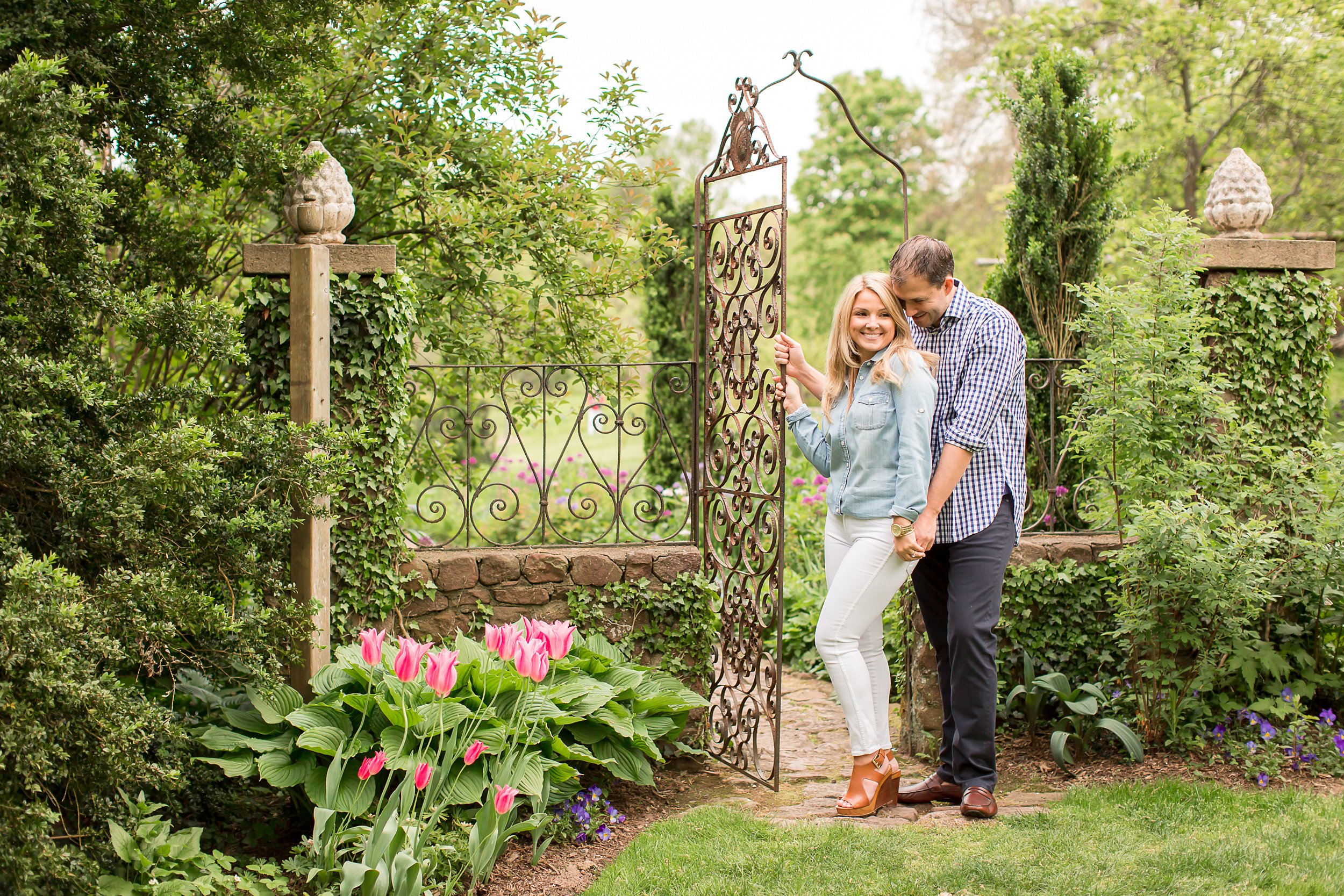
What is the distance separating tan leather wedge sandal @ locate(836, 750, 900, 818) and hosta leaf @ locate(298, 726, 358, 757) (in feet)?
5.44

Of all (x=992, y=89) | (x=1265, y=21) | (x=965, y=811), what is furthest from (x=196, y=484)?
(x=1265, y=21)

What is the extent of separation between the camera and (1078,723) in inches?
151

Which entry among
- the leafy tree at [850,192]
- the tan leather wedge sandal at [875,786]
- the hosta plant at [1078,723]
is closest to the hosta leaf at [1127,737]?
the hosta plant at [1078,723]

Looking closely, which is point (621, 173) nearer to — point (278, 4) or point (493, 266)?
point (493, 266)

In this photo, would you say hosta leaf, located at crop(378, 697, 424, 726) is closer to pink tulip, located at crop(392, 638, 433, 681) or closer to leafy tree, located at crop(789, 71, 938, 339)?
pink tulip, located at crop(392, 638, 433, 681)

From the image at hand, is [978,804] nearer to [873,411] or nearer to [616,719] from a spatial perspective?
[616,719]

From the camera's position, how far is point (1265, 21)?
10586 millimetres

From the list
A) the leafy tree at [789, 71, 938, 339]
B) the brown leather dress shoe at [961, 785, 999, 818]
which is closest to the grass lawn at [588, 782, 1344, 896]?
the brown leather dress shoe at [961, 785, 999, 818]

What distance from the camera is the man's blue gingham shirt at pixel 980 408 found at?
10.5 feet

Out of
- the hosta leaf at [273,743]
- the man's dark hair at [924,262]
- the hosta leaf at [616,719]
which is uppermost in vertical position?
the man's dark hair at [924,262]

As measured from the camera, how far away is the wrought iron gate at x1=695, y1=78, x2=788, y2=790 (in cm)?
368

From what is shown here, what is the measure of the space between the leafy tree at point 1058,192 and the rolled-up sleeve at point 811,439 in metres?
3.04

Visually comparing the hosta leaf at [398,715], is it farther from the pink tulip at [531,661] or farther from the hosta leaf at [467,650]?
the pink tulip at [531,661]

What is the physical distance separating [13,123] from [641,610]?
2.71 m
